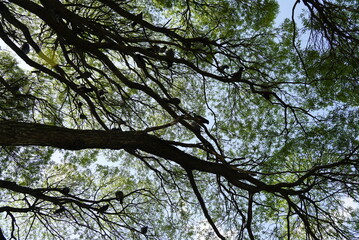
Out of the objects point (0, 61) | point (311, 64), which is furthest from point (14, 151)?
point (311, 64)

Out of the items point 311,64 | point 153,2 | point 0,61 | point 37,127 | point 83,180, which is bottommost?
point 37,127

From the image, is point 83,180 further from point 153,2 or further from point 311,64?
point 311,64

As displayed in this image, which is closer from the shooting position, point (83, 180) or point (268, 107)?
point (83, 180)

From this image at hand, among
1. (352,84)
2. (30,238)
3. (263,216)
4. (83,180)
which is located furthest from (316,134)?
(30,238)

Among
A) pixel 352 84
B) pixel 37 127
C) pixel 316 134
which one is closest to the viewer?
pixel 37 127

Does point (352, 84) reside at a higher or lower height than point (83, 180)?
higher

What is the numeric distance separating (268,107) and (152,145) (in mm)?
3827

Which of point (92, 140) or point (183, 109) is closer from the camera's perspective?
point (92, 140)

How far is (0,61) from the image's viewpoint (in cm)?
542

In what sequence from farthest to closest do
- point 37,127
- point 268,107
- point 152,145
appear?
point 268,107, point 152,145, point 37,127

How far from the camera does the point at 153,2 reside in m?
5.85

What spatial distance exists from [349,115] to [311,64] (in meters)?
1.33

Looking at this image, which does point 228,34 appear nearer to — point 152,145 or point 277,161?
point 277,161

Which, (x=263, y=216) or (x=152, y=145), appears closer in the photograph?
(x=152, y=145)
